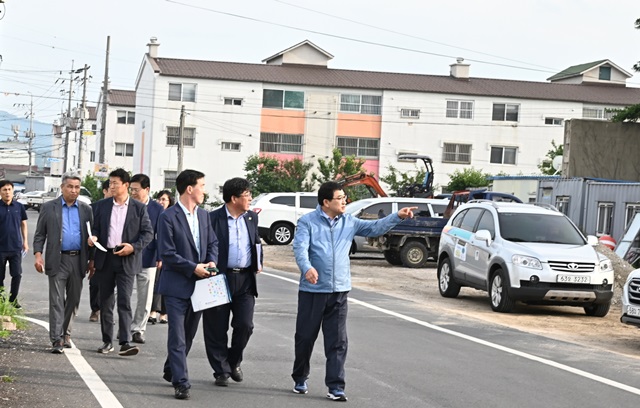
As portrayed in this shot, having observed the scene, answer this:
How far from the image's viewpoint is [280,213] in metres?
37.2

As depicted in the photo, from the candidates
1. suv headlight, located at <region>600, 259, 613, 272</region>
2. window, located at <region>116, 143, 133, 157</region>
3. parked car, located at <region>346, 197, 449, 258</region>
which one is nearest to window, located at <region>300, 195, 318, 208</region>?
parked car, located at <region>346, 197, 449, 258</region>

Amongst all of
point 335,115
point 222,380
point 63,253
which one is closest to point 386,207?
point 63,253

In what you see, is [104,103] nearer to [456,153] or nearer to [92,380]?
[456,153]

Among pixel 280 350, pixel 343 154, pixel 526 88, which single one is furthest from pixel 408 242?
pixel 526 88

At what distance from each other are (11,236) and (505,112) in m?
59.5

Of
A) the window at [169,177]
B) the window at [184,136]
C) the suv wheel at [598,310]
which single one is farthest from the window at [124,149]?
the suv wheel at [598,310]

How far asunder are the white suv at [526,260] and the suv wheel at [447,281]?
0.04 metres

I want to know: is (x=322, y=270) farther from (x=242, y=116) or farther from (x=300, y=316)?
(x=242, y=116)

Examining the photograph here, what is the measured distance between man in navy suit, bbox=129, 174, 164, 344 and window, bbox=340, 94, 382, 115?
187 feet

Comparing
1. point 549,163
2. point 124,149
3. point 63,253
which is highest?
point 549,163

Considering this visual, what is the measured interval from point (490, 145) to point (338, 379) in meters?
63.5

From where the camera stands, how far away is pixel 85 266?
36.6 feet

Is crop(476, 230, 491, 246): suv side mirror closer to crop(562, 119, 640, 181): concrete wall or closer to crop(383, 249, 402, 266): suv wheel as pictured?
crop(383, 249, 402, 266): suv wheel

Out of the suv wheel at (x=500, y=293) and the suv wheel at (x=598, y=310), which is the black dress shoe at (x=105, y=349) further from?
the suv wheel at (x=598, y=310)
